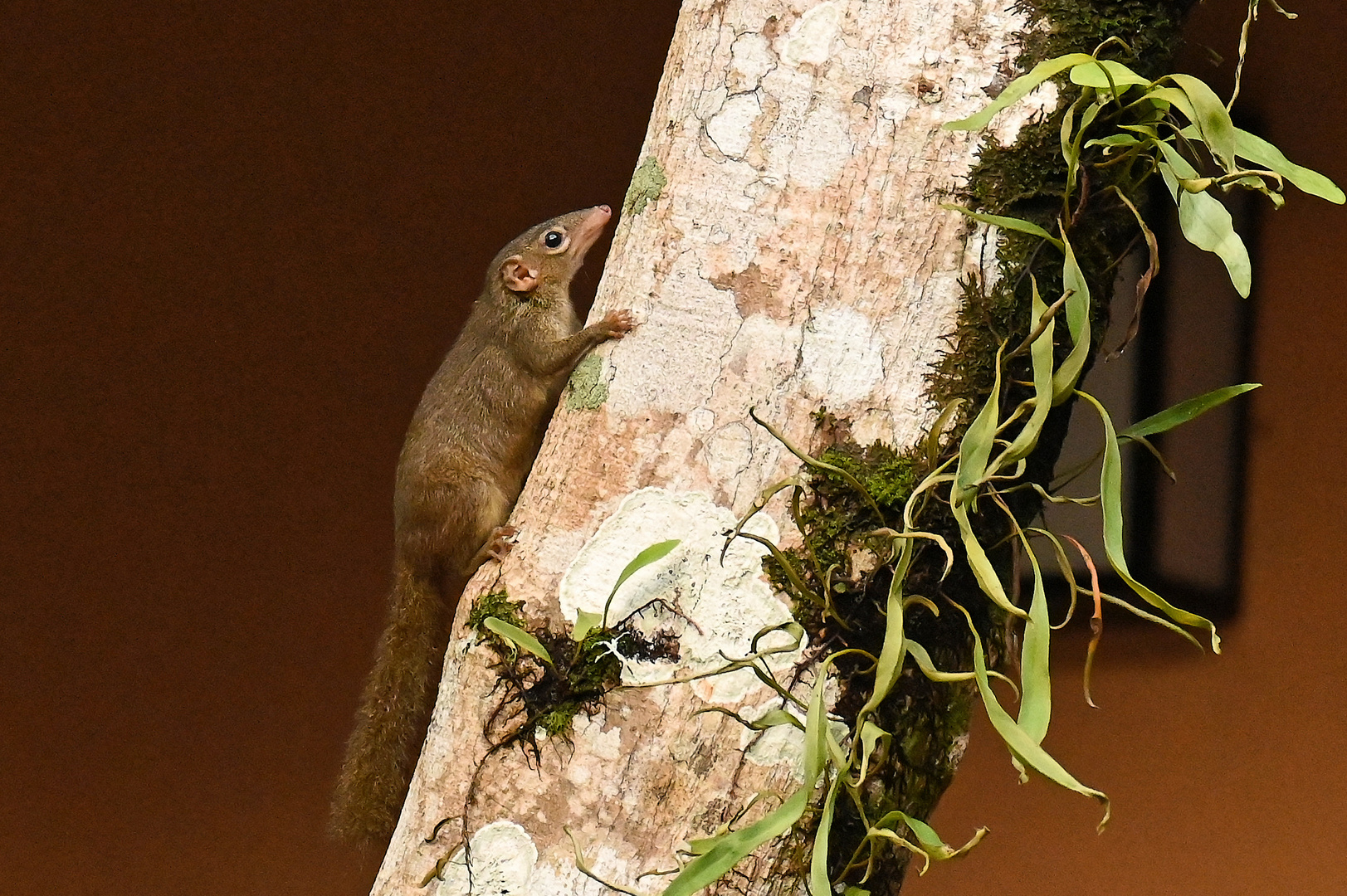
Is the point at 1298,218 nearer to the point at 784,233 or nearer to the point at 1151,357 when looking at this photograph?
the point at 1151,357

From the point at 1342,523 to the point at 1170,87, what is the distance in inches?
84.2

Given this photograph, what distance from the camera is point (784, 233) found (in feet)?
3.67

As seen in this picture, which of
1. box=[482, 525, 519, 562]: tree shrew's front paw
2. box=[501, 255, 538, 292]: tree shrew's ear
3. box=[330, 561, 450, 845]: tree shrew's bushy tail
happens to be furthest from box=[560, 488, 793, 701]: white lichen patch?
box=[501, 255, 538, 292]: tree shrew's ear

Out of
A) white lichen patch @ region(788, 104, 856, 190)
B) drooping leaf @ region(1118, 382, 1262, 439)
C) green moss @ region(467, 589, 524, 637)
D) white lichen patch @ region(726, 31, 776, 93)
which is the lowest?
green moss @ region(467, 589, 524, 637)

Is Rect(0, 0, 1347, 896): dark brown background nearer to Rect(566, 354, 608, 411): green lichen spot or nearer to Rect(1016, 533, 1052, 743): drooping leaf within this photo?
Rect(566, 354, 608, 411): green lichen spot

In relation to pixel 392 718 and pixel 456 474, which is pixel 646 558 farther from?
pixel 456 474

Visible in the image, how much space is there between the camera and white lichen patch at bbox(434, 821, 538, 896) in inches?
42.3

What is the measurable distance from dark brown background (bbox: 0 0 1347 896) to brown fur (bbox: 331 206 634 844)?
0.85 m

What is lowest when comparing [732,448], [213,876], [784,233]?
[213,876]

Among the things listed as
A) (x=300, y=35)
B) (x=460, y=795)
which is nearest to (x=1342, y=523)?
(x=460, y=795)

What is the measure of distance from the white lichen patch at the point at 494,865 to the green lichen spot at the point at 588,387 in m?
0.40

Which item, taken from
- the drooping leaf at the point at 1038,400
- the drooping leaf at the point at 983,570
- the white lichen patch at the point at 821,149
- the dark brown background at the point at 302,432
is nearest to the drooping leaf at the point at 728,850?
the drooping leaf at the point at 983,570

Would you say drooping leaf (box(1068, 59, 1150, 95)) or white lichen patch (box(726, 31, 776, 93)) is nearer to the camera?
drooping leaf (box(1068, 59, 1150, 95))

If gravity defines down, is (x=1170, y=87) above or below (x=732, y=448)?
above
